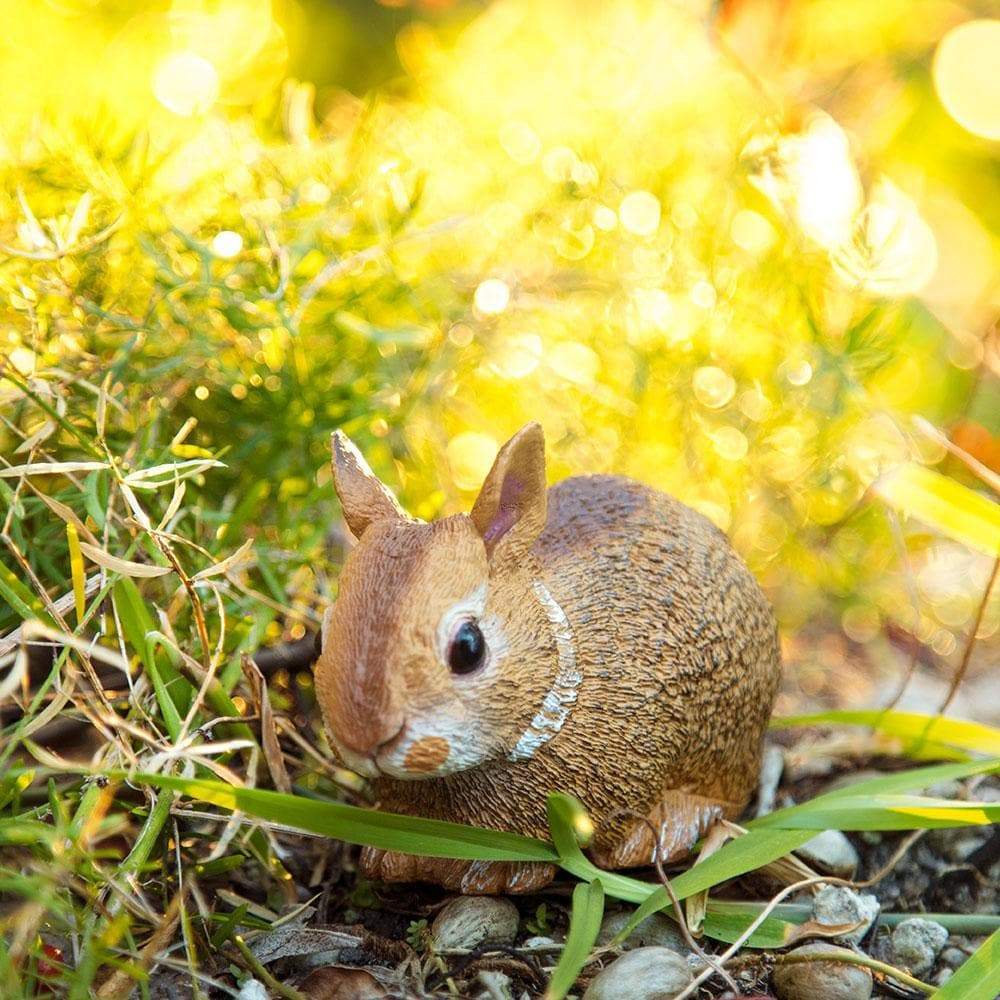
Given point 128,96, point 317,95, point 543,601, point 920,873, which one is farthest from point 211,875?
point 317,95

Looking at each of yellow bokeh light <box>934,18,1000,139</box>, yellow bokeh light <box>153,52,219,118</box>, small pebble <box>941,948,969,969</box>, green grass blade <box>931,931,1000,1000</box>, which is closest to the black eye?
green grass blade <box>931,931,1000,1000</box>

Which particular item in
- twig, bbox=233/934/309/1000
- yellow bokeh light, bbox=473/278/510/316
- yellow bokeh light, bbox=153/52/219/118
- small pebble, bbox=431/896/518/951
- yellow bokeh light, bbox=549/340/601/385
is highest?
yellow bokeh light, bbox=153/52/219/118

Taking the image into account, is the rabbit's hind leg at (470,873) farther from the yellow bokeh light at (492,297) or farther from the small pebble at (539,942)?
the yellow bokeh light at (492,297)

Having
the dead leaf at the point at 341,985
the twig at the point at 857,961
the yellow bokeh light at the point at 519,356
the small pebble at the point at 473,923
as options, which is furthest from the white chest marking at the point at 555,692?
the yellow bokeh light at the point at 519,356

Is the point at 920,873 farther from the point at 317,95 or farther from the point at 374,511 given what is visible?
the point at 317,95

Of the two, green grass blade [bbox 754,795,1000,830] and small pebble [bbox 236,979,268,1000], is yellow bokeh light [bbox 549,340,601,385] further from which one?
small pebble [bbox 236,979,268,1000]

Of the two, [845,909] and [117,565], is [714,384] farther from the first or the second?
[117,565]
